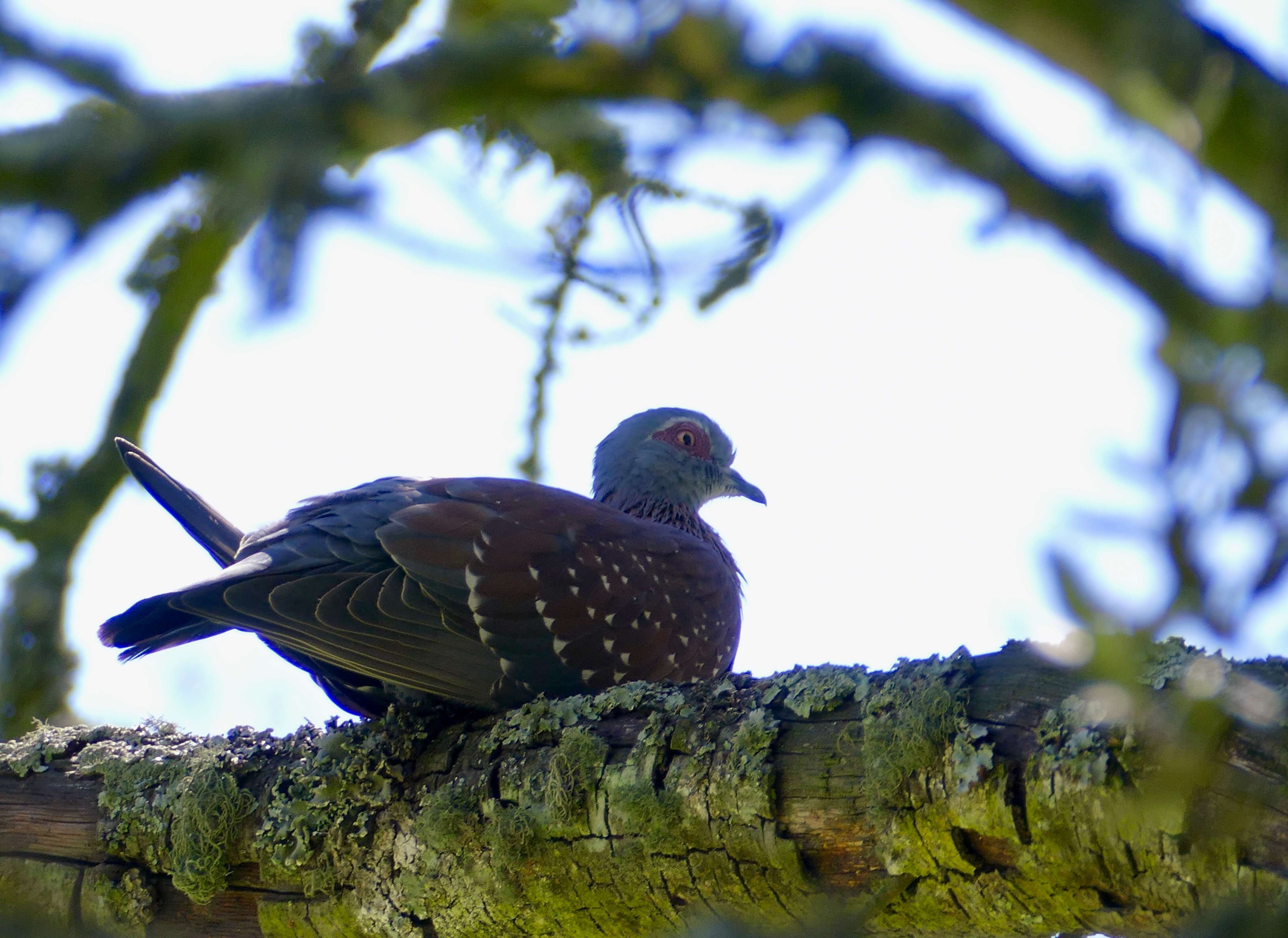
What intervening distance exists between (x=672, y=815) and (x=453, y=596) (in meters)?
1.30

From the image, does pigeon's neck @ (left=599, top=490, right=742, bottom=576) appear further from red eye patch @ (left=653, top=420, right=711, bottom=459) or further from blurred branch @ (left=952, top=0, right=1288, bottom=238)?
blurred branch @ (left=952, top=0, right=1288, bottom=238)

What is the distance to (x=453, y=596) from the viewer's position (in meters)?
3.63

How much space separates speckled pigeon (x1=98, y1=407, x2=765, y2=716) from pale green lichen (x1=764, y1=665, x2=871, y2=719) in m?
1.07

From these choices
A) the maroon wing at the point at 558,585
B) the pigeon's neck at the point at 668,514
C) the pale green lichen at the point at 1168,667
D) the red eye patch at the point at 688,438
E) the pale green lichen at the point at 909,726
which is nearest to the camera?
the pale green lichen at the point at 1168,667

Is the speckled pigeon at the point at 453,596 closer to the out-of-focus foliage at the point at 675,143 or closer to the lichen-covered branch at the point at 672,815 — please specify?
the lichen-covered branch at the point at 672,815

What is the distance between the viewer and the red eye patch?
5871 millimetres

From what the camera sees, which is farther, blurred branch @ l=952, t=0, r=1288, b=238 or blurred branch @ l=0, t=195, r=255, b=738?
blurred branch @ l=0, t=195, r=255, b=738

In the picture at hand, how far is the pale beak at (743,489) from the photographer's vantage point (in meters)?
5.99

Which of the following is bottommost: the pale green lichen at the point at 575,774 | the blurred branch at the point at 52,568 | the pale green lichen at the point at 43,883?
the pale green lichen at the point at 575,774

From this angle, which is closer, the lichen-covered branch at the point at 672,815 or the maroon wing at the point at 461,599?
the lichen-covered branch at the point at 672,815

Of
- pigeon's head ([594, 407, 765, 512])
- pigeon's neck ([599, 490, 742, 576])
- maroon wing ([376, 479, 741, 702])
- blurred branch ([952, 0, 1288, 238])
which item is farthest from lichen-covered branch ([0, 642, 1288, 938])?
pigeon's head ([594, 407, 765, 512])

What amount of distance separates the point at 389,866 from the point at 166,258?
164 cm

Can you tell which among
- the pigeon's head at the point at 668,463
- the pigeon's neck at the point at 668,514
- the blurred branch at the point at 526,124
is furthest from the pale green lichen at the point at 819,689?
the pigeon's head at the point at 668,463

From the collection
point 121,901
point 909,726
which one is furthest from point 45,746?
point 909,726
